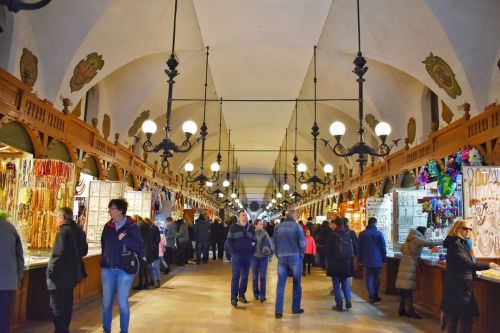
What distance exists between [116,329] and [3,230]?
7.29ft

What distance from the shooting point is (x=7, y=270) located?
3752 millimetres

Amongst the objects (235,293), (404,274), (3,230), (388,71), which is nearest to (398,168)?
(388,71)

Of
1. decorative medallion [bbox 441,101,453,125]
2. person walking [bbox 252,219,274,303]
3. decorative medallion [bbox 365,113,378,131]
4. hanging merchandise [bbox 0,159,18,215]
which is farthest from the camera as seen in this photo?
decorative medallion [bbox 365,113,378,131]

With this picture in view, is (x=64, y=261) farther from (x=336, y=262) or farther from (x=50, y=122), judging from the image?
(x=336, y=262)

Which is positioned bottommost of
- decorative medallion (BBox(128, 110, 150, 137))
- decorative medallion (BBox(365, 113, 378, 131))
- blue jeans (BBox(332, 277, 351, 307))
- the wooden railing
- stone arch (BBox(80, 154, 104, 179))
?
blue jeans (BBox(332, 277, 351, 307))

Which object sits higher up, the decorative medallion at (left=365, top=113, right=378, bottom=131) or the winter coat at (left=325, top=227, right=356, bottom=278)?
the decorative medallion at (left=365, top=113, right=378, bottom=131)

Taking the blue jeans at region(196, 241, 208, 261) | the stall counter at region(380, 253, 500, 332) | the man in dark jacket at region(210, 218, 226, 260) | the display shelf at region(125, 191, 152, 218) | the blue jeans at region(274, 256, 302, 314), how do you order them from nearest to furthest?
the stall counter at region(380, 253, 500, 332) < the blue jeans at region(274, 256, 302, 314) < the display shelf at region(125, 191, 152, 218) < the blue jeans at region(196, 241, 208, 261) < the man in dark jacket at region(210, 218, 226, 260)

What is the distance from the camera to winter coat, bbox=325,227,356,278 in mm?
6762

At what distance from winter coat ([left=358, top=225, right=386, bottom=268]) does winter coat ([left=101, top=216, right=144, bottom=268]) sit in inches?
170

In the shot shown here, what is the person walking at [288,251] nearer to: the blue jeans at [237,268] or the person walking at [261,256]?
the blue jeans at [237,268]

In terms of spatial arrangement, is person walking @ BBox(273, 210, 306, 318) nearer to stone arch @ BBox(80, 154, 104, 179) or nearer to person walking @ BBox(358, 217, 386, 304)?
person walking @ BBox(358, 217, 386, 304)

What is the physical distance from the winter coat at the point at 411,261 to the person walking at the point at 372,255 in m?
1.04

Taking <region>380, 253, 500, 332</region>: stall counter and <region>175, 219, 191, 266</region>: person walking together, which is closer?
<region>380, 253, 500, 332</region>: stall counter

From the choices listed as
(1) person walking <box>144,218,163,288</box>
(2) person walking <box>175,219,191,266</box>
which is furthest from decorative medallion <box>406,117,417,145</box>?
(2) person walking <box>175,219,191,266</box>
